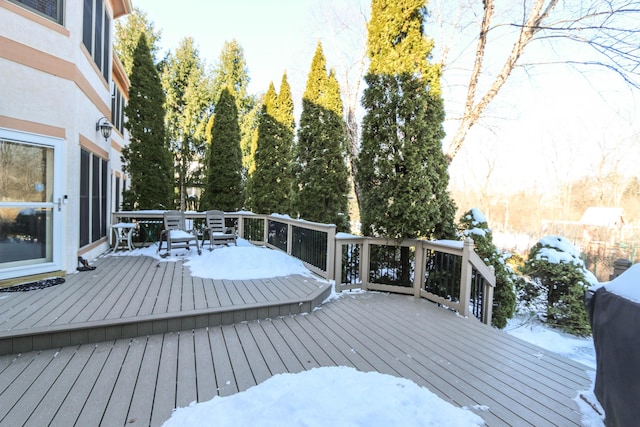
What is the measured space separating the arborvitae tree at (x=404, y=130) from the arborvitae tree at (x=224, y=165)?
578 cm

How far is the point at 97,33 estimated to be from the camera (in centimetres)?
594

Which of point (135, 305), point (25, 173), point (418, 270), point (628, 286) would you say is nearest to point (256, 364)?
point (135, 305)

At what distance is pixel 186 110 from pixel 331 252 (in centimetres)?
1423

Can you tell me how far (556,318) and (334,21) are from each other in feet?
40.5

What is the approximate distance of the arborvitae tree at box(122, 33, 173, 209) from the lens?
7793mm

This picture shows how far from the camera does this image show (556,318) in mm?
5336

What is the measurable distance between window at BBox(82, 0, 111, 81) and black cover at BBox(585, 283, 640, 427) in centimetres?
694

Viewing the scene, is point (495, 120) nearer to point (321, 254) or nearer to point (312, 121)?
point (312, 121)

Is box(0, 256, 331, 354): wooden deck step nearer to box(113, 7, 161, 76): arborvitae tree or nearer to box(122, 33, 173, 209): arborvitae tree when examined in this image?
box(122, 33, 173, 209): arborvitae tree

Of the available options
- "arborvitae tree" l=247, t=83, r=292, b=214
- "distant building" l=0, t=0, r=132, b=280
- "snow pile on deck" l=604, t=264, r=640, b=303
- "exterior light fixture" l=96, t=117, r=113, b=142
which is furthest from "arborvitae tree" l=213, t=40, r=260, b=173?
"snow pile on deck" l=604, t=264, r=640, b=303

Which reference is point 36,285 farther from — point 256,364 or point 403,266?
point 403,266

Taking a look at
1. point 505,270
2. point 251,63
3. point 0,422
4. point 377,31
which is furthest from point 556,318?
point 251,63

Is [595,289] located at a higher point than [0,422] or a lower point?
higher

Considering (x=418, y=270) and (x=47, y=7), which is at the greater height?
(x=47, y=7)
